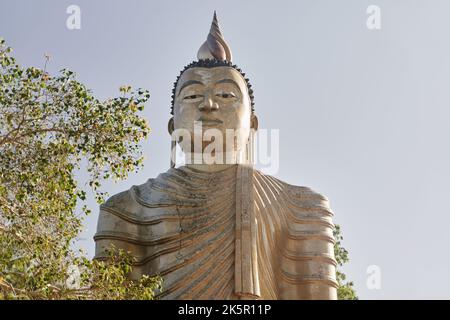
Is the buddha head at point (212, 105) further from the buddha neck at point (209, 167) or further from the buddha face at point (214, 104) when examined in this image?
the buddha neck at point (209, 167)

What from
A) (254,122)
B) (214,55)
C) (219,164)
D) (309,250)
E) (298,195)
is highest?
(214,55)

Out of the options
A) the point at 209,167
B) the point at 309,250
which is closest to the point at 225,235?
the point at 309,250

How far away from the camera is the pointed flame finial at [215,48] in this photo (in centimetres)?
1168

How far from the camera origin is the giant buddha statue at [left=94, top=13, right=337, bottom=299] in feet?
31.3

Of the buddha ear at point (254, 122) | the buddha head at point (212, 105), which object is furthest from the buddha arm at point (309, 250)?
the buddha ear at point (254, 122)

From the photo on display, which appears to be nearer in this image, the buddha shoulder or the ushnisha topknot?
the buddha shoulder

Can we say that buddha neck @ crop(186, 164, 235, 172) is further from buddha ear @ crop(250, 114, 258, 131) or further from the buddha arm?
buddha ear @ crop(250, 114, 258, 131)

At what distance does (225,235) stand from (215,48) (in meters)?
2.99

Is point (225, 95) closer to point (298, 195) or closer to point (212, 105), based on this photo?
point (212, 105)

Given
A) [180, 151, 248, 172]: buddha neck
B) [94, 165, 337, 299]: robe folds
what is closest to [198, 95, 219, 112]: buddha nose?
[180, 151, 248, 172]: buddha neck

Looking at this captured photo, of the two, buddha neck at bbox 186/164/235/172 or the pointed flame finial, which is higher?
the pointed flame finial

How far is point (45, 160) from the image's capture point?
863 centimetres

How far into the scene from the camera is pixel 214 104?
10984mm
